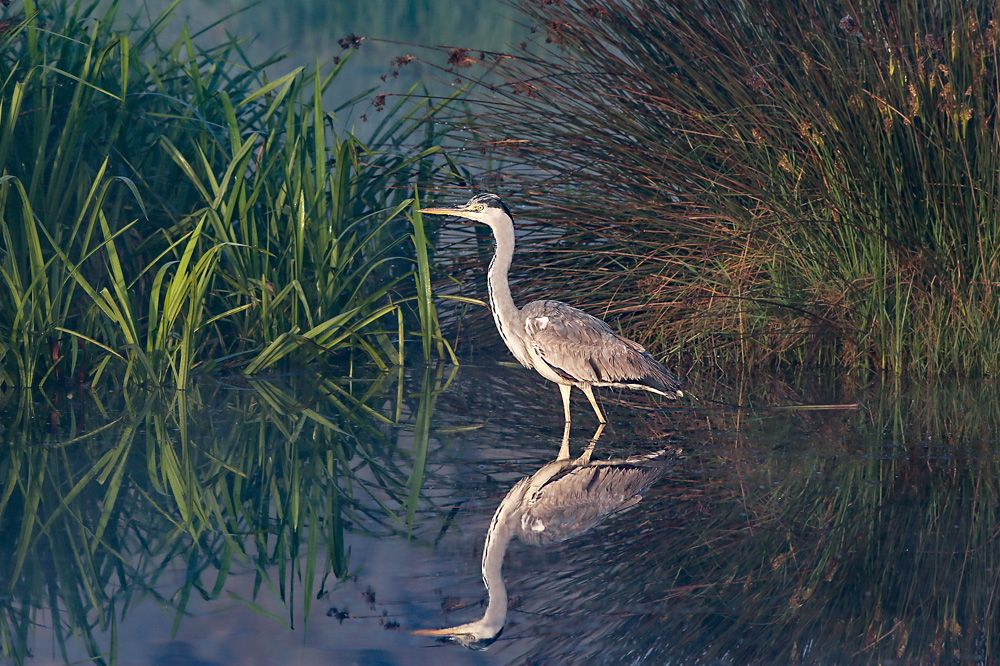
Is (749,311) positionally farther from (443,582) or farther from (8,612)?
(8,612)

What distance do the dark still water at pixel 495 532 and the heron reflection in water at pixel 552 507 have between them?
0.6 inches

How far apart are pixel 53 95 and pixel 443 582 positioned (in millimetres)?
4300

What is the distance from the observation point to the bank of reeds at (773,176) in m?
6.13

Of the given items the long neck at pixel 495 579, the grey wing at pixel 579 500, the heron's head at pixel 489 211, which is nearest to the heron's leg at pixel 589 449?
the grey wing at pixel 579 500

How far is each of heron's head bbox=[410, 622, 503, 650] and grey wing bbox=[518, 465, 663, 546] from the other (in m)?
0.71

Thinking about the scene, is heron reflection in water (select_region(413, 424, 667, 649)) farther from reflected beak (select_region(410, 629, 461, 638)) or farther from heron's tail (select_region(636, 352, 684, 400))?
heron's tail (select_region(636, 352, 684, 400))

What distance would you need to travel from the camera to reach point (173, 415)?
5.29 metres

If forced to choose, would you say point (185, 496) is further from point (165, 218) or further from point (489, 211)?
point (165, 218)

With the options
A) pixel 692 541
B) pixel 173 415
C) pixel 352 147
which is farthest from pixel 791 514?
pixel 352 147

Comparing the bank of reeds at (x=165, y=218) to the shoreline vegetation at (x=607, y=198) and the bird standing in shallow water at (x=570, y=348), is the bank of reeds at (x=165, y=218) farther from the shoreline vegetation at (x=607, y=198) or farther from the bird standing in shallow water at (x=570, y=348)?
the bird standing in shallow water at (x=570, y=348)

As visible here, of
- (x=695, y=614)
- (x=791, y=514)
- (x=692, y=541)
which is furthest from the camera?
(x=791, y=514)

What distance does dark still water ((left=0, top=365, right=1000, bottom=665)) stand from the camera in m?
2.66

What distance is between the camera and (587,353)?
5.09 metres

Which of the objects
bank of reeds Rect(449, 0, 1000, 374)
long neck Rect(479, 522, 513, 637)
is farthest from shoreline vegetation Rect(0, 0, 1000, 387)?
long neck Rect(479, 522, 513, 637)
